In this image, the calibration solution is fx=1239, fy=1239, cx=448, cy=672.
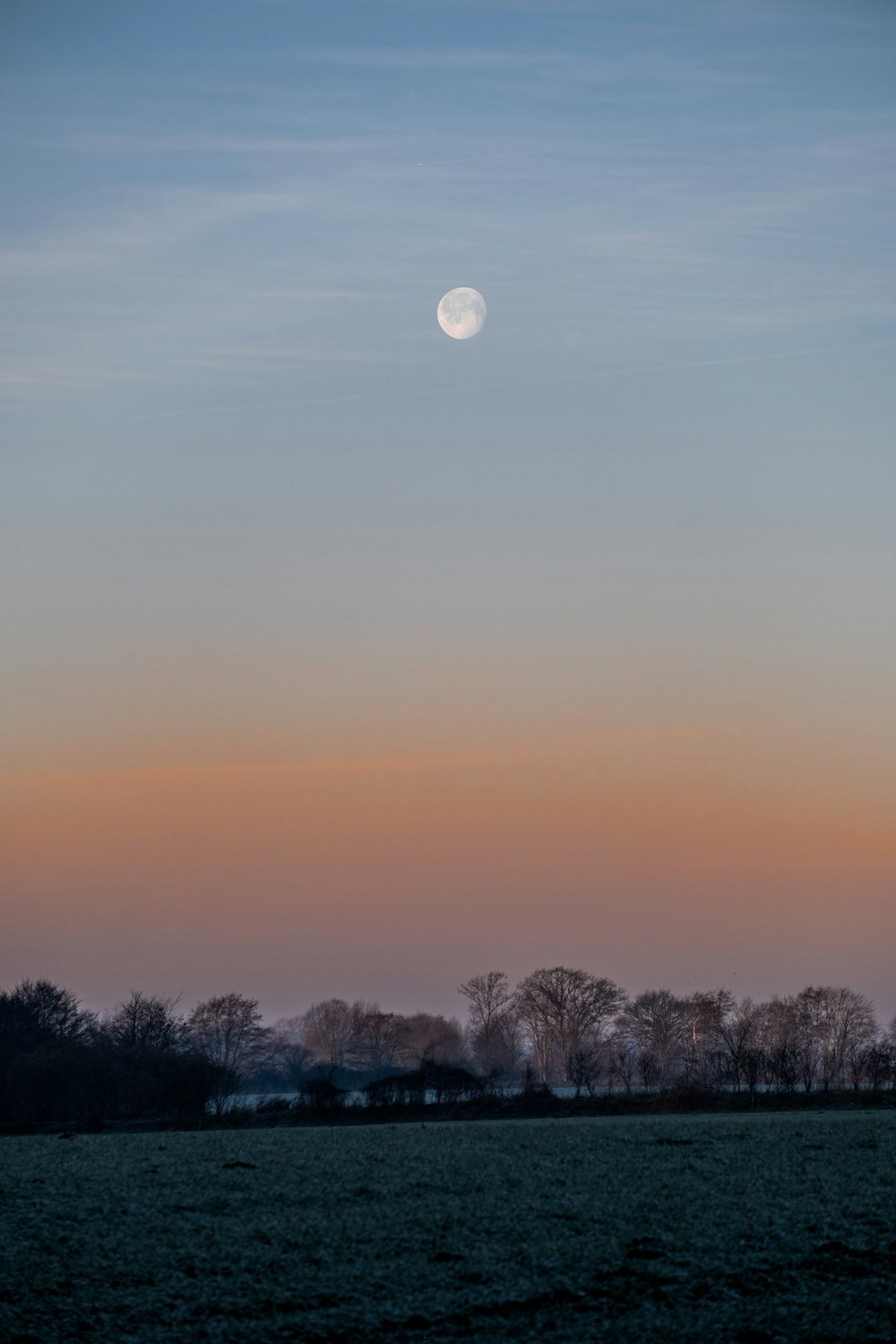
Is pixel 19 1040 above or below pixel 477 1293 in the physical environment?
above

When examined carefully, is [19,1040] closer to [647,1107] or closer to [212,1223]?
[647,1107]

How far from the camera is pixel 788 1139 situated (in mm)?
36656

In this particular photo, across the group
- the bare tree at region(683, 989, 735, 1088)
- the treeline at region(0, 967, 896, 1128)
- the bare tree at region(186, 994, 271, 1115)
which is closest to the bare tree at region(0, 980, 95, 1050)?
the treeline at region(0, 967, 896, 1128)

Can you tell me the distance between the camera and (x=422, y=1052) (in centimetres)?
12775

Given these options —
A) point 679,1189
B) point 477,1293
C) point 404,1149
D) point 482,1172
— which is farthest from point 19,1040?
point 477,1293

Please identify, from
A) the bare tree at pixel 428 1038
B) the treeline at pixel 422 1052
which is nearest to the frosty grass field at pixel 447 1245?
the treeline at pixel 422 1052

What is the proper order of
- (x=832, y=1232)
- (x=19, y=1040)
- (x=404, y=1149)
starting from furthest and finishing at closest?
(x=19, y=1040) → (x=404, y=1149) → (x=832, y=1232)

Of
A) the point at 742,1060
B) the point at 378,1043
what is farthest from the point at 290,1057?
the point at 742,1060

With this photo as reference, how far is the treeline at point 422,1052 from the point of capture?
6116cm

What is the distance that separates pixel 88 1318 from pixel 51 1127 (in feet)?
130

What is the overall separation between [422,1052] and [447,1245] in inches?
4283

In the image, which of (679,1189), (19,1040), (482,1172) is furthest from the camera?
(19,1040)

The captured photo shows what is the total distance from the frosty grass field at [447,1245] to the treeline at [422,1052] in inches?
1126

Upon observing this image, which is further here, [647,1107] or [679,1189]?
[647,1107]
